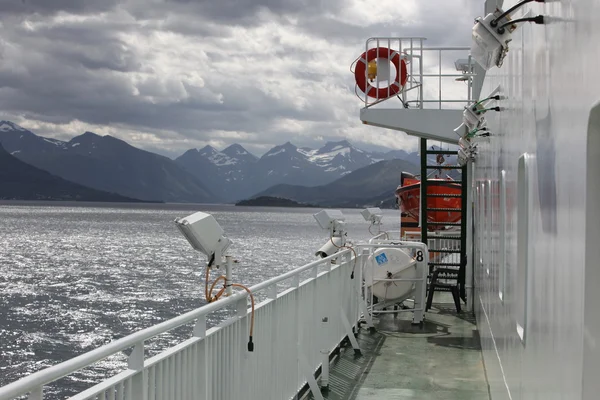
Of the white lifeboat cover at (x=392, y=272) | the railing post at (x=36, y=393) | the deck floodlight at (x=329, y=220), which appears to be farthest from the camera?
the white lifeboat cover at (x=392, y=272)

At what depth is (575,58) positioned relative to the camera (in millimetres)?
2393

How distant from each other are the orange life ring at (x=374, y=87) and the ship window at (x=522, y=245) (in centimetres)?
810

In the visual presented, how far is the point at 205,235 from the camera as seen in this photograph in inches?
189

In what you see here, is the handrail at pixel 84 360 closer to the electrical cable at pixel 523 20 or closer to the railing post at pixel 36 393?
the railing post at pixel 36 393

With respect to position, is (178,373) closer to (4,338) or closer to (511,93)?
A: (511,93)

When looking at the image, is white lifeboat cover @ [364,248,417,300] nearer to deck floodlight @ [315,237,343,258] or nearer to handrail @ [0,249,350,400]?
deck floodlight @ [315,237,343,258]

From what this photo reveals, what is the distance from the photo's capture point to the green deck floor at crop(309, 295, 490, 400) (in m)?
7.67

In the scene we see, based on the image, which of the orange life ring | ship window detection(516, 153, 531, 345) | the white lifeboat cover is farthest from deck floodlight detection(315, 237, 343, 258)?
A: ship window detection(516, 153, 531, 345)

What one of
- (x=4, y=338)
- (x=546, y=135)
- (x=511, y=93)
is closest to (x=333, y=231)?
(x=511, y=93)

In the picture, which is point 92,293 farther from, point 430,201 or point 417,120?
point 417,120

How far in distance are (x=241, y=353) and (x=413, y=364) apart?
439 centimetres

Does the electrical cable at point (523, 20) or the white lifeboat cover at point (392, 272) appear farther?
the white lifeboat cover at point (392, 272)

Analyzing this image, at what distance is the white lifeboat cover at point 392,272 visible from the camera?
38.7 ft

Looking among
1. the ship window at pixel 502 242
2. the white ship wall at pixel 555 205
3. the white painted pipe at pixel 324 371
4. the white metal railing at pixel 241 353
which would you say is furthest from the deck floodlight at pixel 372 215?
the white ship wall at pixel 555 205
